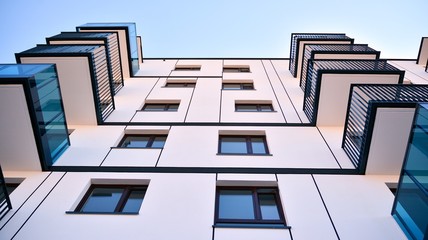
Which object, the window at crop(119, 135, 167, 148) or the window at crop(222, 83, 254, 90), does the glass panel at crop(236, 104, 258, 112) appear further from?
the window at crop(119, 135, 167, 148)

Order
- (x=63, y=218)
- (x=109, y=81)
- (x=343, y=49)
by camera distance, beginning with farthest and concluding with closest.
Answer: (x=343, y=49) < (x=109, y=81) < (x=63, y=218)

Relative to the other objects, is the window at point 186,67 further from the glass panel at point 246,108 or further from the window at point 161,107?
the glass panel at point 246,108

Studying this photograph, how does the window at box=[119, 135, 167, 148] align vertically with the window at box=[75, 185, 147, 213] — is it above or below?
above

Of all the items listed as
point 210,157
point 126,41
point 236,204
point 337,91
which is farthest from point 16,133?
point 337,91

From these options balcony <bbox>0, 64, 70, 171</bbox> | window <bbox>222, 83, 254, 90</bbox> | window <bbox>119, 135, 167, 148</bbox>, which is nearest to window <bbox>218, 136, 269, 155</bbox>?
window <bbox>119, 135, 167, 148</bbox>

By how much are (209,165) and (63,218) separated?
380cm

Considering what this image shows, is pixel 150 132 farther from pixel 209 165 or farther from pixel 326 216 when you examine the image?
pixel 326 216

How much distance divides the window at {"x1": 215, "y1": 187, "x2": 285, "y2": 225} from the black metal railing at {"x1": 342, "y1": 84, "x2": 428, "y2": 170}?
2.61 metres

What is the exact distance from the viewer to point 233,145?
33.9 feet

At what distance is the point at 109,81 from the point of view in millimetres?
12859

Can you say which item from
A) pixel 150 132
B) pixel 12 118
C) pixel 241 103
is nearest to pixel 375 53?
pixel 241 103

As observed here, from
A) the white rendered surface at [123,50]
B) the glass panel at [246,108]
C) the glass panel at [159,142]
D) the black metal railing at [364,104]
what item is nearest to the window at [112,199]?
the glass panel at [159,142]

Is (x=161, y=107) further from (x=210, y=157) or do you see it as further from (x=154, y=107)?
(x=210, y=157)

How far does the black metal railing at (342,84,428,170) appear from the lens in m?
7.92
